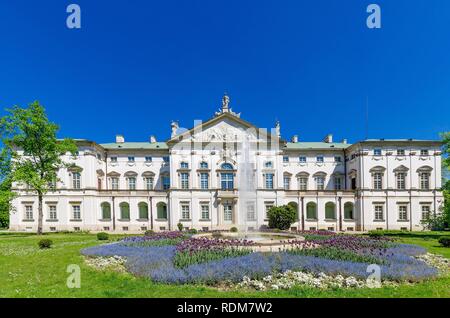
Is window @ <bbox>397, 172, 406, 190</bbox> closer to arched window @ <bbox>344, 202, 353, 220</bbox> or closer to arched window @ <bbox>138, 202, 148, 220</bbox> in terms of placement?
arched window @ <bbox>344, 202, 353, 220</bbox>

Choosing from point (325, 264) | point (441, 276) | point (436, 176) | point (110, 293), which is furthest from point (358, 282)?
point (436, 176)

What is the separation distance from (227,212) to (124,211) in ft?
50.4

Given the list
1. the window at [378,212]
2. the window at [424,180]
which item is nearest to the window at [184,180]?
the window at [378,212]

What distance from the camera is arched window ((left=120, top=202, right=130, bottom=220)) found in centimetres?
3831

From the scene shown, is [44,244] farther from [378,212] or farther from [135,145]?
[378,212]

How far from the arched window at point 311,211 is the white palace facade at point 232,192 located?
14cm

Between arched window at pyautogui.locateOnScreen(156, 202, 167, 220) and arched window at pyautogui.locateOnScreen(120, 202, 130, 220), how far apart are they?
4.32 metres

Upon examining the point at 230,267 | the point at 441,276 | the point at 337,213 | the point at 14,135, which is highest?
the point at 14,135

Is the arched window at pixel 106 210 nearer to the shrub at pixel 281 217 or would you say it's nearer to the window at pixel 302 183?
the shrub at pixel 281 217

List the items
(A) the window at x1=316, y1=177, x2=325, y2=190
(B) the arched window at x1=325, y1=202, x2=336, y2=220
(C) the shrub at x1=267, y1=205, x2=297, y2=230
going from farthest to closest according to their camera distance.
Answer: (A) the window at x1=316, y1=177, x2=325, y2=190 → (B) the arched window at x1=325, y1=202, x2=336, y2=220 → (C) the shrub at x1=267, y1=205, x2=297, y2=230

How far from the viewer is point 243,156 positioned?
122 ft

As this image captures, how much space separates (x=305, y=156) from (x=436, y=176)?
18331 millimetres

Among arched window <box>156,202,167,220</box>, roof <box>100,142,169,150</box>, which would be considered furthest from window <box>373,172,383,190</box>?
roof <box>100,142,169,150</box>
